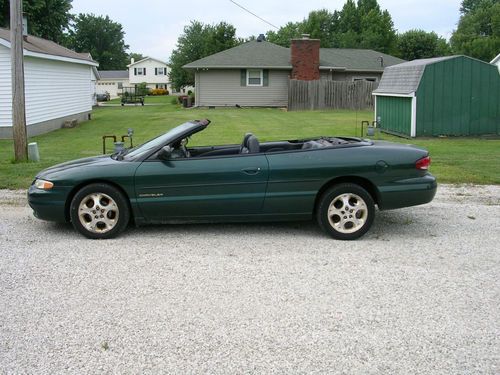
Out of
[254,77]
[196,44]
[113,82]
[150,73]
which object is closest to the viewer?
[254,77]

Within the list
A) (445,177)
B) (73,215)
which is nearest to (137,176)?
(73,215)

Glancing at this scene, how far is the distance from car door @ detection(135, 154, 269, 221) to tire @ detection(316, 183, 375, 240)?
2.32 ft

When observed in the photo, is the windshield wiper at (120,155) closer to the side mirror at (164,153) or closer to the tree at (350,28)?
the side mirror at (164,153)

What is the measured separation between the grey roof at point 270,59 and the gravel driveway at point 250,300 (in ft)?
102

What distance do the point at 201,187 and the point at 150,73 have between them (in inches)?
3483

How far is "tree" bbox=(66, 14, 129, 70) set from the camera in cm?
11119

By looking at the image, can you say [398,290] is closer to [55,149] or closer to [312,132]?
[55,149]

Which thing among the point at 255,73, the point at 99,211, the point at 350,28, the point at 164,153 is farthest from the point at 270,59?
the point at 350,28

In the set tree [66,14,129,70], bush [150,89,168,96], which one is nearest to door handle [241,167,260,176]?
bush [150,89,168,96]

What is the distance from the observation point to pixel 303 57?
3750cm

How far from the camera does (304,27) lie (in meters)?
75.1

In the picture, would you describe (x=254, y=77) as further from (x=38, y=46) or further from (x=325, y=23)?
(x=325, y=23)

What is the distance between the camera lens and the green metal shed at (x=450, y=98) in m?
17.5

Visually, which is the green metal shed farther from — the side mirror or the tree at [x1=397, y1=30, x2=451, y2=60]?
the tree at [x1=397, y1=30, x2=451, y2=60]
